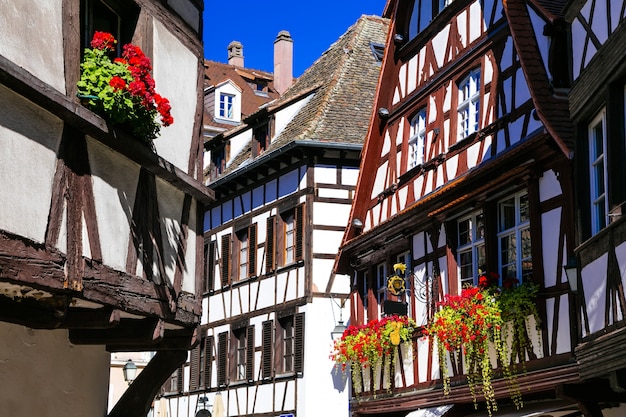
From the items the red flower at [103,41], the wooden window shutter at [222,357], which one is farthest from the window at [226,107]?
the red flower at [103,41]

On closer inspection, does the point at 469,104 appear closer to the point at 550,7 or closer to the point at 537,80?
the point at 550,7

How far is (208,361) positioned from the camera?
31.2 meters

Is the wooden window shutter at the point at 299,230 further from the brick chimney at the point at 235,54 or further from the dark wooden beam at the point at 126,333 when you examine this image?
the brick chimney at the point at 235,54

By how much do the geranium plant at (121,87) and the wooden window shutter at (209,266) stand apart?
21069 millimetres

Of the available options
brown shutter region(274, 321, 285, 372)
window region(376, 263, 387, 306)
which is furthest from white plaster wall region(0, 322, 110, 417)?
brown shutter region(274, 321, 285, 372)

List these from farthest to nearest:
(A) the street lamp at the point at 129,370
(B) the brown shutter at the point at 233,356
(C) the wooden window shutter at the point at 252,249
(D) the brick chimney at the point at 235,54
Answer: (D) the brick chimney at the point at 235,54
(B) the brown shutter at the point at 233,356
(C) the wooden window shutter at the point at 252,249
(A) the street lamp at the point at 129,370

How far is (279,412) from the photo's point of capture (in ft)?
89.7

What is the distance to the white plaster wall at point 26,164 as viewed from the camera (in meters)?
8.45

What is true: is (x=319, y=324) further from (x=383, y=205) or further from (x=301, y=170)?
(x=383, y=205)

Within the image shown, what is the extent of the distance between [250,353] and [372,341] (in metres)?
9.50

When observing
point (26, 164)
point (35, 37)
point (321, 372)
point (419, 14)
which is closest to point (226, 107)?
point (321, 372)

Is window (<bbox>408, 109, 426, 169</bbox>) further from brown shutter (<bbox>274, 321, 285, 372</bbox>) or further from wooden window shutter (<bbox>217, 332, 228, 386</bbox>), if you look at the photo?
wooden window shutter (<bbox>217, 332, 228, 386</bbox>)

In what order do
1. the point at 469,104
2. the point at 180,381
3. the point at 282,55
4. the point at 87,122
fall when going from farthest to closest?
the point at 282,55, the point at 180,381, the point at 469,104, the point at 87,122

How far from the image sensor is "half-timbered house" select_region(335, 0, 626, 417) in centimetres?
1219
